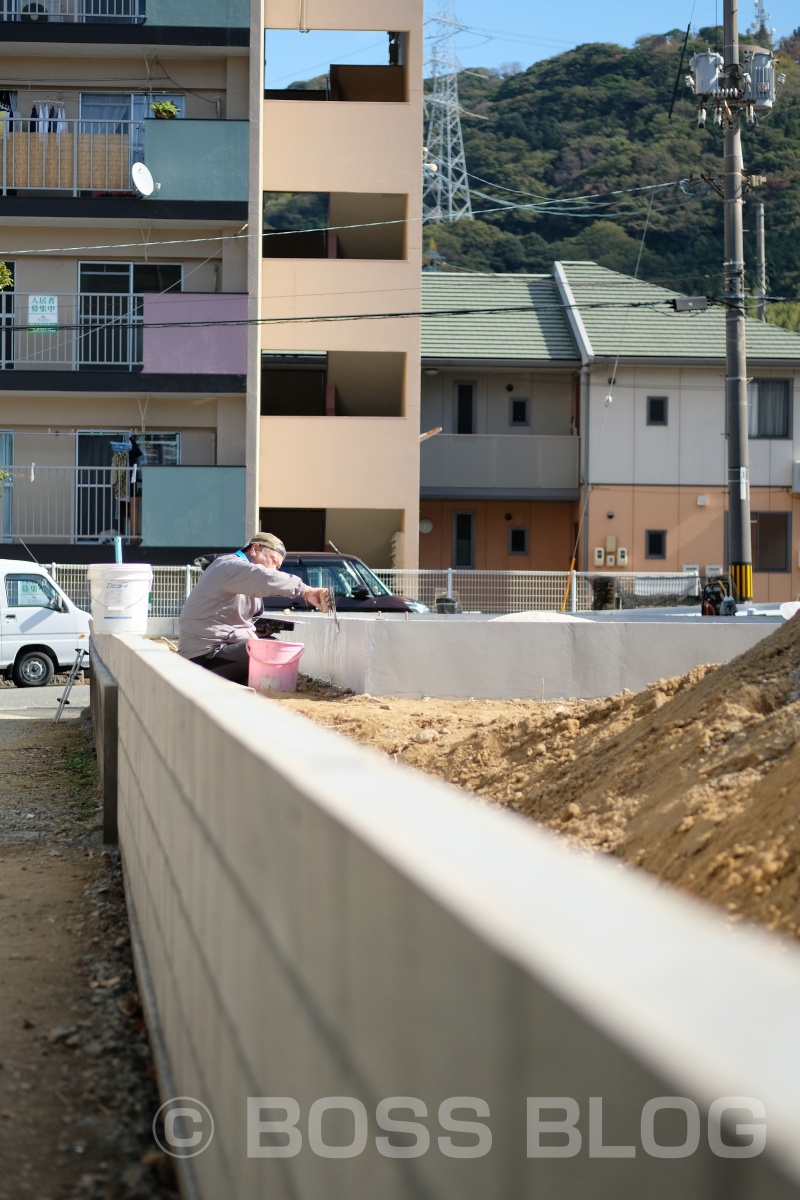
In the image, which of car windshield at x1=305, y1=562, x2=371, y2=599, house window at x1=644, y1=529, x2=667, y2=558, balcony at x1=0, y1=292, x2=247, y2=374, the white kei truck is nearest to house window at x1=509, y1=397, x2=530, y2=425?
house window at x1=644, y1=529, x2=667, y2=558

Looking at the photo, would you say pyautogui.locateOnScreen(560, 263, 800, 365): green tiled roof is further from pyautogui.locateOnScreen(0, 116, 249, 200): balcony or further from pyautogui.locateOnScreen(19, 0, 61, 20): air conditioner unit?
pyautogui.locateOnScreen(19, 0, 61, 20): air conditioner unit

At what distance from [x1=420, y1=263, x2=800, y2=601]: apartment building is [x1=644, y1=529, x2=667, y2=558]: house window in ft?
0.08

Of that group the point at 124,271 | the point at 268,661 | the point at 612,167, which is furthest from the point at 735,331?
the point at 612,167

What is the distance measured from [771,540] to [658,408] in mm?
4365

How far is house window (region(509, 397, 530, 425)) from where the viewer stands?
33656 mm

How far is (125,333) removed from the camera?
2578 cm

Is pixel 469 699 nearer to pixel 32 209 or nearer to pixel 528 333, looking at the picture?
pixel 32 209

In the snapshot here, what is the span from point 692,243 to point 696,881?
56773 mm

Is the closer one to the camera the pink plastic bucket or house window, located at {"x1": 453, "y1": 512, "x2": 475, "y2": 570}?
the pink plastic bucket

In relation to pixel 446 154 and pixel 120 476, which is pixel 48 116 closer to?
pixel 120 476

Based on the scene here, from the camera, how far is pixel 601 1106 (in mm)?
1074

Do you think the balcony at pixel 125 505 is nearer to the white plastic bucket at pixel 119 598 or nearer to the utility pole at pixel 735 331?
the utility pole at pixel 735 331

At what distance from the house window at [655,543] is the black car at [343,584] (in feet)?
44.5

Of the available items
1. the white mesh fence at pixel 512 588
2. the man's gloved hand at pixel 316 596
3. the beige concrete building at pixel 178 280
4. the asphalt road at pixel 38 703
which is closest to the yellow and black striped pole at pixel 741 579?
the white mesh fence at pixel 512 588
